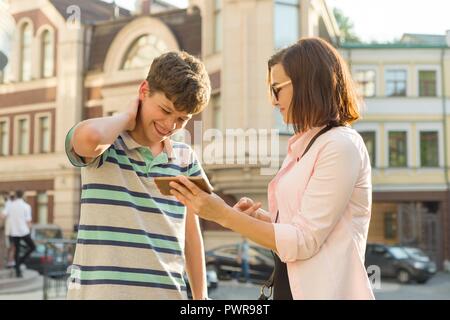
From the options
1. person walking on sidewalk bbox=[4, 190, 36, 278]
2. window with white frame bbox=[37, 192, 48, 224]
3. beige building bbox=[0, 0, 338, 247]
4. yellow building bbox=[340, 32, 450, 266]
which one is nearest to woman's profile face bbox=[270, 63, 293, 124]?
person walking on sidewalk bbox=[4, 190, 36, 278]

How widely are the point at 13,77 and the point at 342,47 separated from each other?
8.61 meters

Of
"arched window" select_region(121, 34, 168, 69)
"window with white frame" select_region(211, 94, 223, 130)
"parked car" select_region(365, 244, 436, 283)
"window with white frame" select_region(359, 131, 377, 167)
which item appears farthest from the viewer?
"window with white frame" select_region(359, 131, 377, 167)

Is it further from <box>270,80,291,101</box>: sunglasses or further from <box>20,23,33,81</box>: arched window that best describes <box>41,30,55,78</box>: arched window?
<box>270,80,291,101</box>: sunglasses

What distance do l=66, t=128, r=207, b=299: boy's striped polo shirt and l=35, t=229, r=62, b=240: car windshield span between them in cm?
1090

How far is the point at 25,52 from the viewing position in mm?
15195

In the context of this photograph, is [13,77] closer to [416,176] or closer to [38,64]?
[38,64]

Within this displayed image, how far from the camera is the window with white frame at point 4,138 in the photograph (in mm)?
14688

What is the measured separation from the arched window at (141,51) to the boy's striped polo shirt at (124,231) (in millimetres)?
13924

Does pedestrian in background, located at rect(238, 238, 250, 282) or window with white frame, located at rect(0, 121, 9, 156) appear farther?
window with white frame, located at rect(0, 121, 9, 156)

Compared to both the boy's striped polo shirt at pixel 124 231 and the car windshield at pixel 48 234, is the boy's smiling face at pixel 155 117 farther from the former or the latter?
the car windshield at pixel 48 234

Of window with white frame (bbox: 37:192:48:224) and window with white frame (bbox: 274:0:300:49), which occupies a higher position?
window with white frame (bbox: 274:0:300:49)

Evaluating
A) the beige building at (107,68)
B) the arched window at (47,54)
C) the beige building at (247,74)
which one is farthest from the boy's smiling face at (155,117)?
the arched window at (47,54)

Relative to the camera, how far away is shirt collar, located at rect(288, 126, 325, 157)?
4.79 feet

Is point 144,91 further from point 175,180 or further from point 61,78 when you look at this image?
point 61,78
